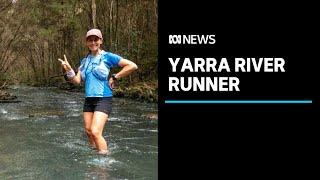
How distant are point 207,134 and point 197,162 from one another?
27 cm

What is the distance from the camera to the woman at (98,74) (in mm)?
8297

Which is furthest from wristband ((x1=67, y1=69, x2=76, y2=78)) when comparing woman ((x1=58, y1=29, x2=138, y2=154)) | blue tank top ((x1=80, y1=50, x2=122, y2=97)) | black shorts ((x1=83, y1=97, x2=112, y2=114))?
black shorts ((x1=83, y1=97, x2=112, y2=114))

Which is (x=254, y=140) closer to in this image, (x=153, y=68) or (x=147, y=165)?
(x=147, y=165)

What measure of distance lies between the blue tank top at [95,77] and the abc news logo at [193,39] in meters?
3.21

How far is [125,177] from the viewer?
743 centimetres

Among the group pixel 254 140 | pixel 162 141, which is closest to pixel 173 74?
pixel 162 141

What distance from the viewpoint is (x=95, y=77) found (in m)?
8.32

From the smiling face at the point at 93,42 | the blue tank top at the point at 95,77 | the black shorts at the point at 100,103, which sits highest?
the smiling face at the point at 93,42

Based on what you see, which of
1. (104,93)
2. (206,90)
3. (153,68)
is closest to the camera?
(206,90)

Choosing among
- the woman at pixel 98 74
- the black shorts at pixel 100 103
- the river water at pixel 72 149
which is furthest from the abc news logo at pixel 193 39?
the black shorts at pixel 100 103

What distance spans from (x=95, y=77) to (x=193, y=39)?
3.38 meters

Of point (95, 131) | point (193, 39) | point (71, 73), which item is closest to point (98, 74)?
point (71, 73)

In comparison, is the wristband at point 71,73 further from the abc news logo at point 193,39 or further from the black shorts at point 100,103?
the abc news logo at point 193,39

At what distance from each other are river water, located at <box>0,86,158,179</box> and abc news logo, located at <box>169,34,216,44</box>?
8.98 ft
